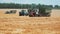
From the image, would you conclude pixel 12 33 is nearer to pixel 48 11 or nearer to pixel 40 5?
pixel 48 11

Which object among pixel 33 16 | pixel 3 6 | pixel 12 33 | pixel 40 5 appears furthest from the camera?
pixel 3 6

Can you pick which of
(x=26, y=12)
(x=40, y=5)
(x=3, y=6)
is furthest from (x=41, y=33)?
(x=3, y=6)

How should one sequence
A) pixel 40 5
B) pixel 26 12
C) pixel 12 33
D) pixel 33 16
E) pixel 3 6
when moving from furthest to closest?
pixel 3 6 → pixel 40 5 → pixel 26 12 → pixel 33 16 → pixel 12 33

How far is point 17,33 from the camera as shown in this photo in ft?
29.3

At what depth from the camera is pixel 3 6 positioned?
34938 millimetres

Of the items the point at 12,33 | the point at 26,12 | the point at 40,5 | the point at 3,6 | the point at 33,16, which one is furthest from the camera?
the point at 3,6

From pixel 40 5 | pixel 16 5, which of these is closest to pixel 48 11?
pixel 40 5

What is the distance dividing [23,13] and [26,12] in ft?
1.73

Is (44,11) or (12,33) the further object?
(44,11)

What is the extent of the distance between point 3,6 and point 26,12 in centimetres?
1504

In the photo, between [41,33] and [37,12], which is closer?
[41,33]

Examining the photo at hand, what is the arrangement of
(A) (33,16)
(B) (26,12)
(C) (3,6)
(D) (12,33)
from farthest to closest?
(C) (3,6), (B) (26,12), (A) (33,16), (D) (12,33)

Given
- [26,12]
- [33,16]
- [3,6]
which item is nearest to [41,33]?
[33,16]

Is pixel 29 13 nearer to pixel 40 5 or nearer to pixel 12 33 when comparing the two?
pixel 40 5
